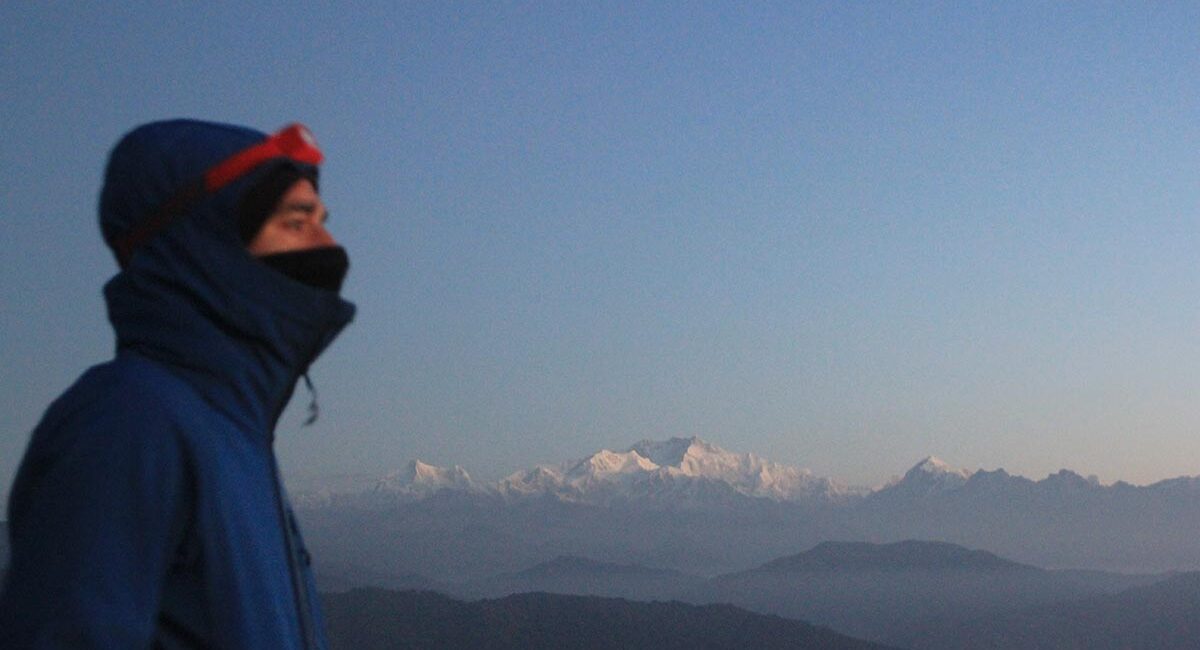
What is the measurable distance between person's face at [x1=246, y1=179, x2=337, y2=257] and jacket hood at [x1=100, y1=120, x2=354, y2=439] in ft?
0.31

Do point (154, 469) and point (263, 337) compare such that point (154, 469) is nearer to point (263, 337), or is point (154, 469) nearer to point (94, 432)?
point (94, 432)

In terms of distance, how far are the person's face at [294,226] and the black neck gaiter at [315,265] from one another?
2 cm

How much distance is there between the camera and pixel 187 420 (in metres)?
2.48

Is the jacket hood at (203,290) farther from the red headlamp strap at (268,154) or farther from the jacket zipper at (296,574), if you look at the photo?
the jacket zipper at (296,574)

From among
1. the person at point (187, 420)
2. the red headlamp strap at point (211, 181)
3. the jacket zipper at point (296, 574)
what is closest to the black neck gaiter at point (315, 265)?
the person at point (187, 420)

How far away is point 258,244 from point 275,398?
39 cm

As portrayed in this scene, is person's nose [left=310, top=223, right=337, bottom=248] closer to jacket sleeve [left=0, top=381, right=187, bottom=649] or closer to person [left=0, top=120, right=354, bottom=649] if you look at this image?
person [left=0, top=120, right=354, bottom=649]

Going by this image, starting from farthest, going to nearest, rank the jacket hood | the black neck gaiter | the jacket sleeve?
1. the black neck gaiter
2. the jacket hood
3. the jacket sleeve

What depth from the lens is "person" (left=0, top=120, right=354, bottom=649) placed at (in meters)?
2.33

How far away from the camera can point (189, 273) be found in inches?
106

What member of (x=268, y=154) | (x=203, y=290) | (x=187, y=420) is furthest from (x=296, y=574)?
(x=268, y=154)

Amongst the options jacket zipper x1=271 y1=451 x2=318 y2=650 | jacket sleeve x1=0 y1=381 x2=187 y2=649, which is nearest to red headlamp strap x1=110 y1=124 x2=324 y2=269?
jacket sleeve x1=0 y1=381 x2=187 y2=649

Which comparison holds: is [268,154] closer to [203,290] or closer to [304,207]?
[304,207]

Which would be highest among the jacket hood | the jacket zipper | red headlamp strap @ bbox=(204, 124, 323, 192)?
red headlamp strap @ bbox=(204, 124, 323, 192)
